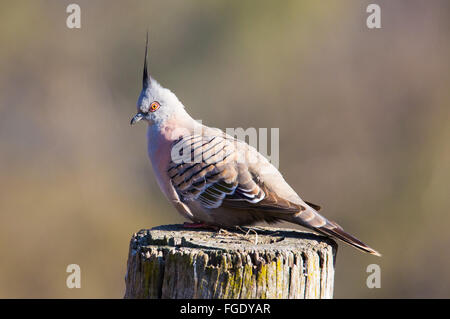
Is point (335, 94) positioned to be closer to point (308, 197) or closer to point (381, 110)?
point (381, 110)

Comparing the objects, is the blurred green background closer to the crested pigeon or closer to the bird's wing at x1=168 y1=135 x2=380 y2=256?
the crested pigeon

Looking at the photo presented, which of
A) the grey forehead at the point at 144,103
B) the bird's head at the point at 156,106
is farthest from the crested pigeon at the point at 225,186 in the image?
the grey forehead at the point at 144,103

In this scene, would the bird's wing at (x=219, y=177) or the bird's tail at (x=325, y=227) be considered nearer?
the bird's tail at (x=325, y=227)

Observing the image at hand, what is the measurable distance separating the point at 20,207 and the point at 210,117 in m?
3.67

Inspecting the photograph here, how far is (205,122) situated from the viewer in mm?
10523

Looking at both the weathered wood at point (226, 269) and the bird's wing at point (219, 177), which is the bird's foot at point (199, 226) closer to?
the bird's wing at point (219, 177)

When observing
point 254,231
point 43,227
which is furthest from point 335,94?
point 254,231

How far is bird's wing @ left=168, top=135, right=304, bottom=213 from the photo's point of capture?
434cm

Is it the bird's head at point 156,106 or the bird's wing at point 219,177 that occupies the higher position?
the bird's head at point 156,106

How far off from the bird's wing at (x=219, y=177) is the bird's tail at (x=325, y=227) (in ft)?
0.25

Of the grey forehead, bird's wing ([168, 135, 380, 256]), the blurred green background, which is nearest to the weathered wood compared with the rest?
bird's wing ([168, 135, 380, 256])

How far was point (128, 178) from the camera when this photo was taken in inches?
416

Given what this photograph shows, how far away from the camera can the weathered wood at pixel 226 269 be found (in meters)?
3.45

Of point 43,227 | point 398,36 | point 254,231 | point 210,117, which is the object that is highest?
point 398,36
